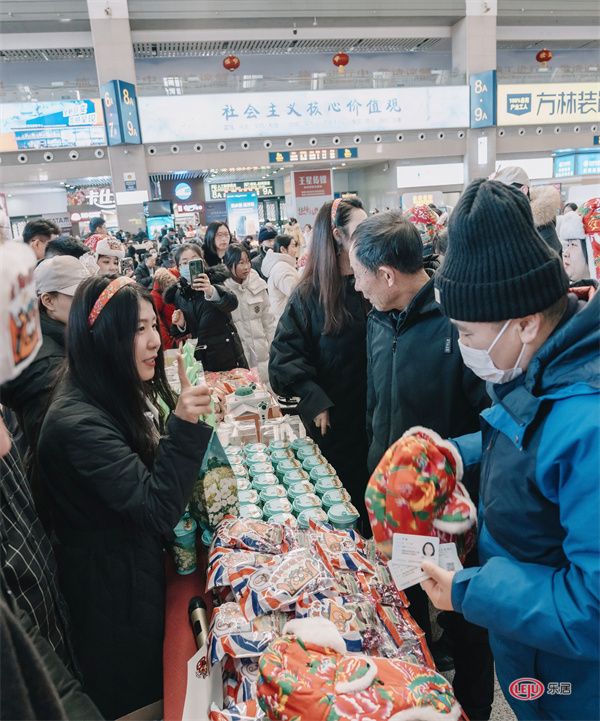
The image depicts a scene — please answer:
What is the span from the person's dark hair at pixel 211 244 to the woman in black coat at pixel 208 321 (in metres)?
1.00

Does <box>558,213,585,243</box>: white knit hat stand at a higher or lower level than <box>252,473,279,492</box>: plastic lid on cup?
higher

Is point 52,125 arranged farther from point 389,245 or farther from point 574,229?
point 389,245

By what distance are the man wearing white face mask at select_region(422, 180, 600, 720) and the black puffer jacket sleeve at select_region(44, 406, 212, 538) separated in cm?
66

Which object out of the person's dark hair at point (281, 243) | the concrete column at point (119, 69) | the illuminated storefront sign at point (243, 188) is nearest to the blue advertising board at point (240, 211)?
the concrete column at point (119, 69)

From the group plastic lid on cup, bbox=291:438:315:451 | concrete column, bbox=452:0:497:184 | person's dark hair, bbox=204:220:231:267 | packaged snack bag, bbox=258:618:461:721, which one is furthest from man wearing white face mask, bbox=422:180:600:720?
concrete column, bbox=452:0:497:184

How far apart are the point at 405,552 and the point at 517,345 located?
20.1 inches

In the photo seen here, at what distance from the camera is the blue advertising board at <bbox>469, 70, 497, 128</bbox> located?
13312mm

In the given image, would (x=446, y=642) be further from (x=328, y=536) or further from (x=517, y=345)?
(x=517, y=345)

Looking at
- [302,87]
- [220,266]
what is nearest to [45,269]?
[220,266]

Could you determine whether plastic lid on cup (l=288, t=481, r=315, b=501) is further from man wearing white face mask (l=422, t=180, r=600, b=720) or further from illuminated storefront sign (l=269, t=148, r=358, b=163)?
illuminated storefront sign (l=269, t=148, r=358, b=163)

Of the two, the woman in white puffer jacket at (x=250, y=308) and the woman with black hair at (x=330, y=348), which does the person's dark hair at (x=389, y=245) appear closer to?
the woman with black hair at (x=330, y=348)

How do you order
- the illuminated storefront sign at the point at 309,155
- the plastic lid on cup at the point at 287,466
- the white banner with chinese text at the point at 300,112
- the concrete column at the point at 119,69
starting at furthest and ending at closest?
the illuminated storefront sign at the point at 309,155 < the white banner with chinese text at the point at 300,112 < the concrete column at the point at 119,69 < the plastic lid on cup at the point at 287,466

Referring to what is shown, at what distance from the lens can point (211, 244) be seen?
497 cm

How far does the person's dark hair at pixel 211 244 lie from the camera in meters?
4.94
